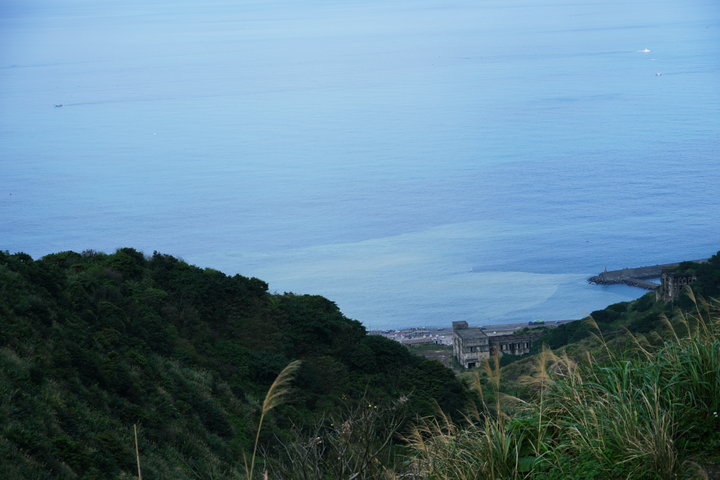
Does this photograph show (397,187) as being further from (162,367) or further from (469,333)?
(162,367)

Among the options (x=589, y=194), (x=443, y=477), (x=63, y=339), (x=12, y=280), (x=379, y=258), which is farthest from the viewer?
(x=589, y=194)

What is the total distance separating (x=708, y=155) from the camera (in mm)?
109562

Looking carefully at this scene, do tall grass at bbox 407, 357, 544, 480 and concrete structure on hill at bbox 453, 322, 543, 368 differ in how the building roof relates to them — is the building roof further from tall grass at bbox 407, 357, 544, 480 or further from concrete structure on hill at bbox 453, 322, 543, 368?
tall grass at bbox 407, 357, 544, 480

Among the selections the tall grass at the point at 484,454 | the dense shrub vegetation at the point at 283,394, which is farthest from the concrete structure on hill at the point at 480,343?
the tall grass at the point at 484,454

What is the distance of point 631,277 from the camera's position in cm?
7188

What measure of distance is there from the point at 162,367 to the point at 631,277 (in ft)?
220

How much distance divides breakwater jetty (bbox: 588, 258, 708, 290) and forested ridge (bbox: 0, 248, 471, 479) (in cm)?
5551

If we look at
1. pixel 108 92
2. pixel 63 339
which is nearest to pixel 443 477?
pixel 63 339

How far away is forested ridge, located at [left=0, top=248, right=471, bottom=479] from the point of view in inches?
371

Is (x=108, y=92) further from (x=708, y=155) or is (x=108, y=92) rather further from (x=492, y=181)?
(x=708, y=155)

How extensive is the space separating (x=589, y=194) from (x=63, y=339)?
9439 centimetres

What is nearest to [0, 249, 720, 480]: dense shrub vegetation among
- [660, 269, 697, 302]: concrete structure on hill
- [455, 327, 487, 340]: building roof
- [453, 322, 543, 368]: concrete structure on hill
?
[453, 322, 543, 368]: concrete structure on hill

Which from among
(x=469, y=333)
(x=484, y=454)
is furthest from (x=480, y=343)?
(x=484, y=454)

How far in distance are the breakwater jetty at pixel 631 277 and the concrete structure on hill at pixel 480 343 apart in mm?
20322
